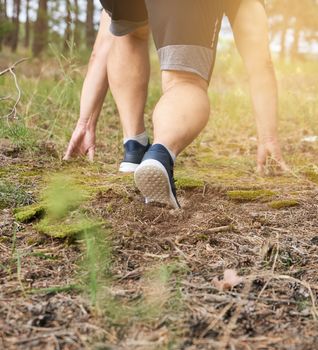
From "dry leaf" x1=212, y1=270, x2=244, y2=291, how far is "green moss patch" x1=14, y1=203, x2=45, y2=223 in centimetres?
79

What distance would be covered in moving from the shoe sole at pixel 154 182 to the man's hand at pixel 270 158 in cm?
77

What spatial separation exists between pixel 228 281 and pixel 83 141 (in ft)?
6.38

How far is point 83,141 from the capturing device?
10.2ft

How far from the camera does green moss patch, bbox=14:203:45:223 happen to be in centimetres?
185

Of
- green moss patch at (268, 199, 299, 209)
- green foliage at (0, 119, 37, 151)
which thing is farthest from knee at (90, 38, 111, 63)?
green moss patch at (268, 199, 299, 209)

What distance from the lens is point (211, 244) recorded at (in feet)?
5.48

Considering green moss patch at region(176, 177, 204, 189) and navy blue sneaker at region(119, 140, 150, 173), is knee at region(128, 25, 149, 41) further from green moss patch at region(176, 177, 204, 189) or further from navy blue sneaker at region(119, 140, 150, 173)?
green moss patch at region(176, 177, 204, 189)

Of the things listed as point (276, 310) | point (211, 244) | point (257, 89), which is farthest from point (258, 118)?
point (276, 310)

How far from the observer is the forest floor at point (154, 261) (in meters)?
1.12

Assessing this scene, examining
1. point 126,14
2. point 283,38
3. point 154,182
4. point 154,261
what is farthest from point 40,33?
point 154,261

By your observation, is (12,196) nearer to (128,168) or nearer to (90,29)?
(128,168)

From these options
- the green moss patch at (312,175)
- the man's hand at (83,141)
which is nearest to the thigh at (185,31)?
the green moss patch at (312,175)

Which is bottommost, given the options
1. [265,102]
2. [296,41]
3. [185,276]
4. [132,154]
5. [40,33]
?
[185,276]

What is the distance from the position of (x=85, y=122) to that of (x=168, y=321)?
84.1 inches
